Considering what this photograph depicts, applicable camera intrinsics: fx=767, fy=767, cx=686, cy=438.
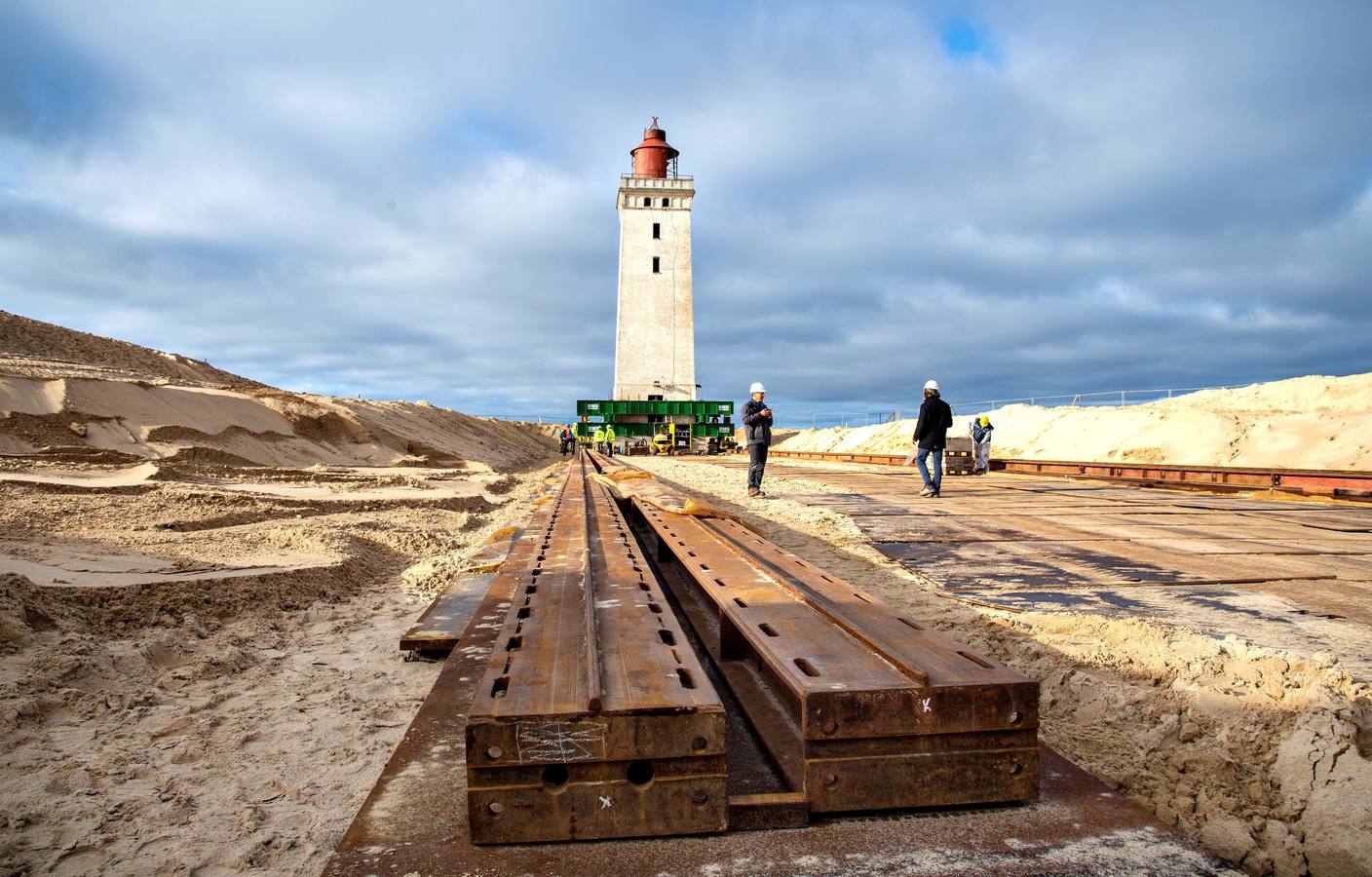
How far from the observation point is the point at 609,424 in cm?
2986

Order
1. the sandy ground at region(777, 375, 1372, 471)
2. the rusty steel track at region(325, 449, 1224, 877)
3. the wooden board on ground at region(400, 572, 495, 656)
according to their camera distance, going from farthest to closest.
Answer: the sandy ground at region(777, 375, 1372, 471) → the wooden board on ground at region(400, 572, 495, 656) → the rusty steel track at region(325, 449, 1224, 877)

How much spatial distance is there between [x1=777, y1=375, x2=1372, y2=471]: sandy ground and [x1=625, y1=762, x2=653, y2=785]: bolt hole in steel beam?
17914mm

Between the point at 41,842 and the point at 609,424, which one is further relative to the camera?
the point at 609,424

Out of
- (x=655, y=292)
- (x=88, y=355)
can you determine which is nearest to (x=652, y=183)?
(x=655, y=292)

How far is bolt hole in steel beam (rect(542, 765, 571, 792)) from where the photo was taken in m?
1.69

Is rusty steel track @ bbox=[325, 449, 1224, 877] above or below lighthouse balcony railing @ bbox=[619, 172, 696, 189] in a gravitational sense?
below

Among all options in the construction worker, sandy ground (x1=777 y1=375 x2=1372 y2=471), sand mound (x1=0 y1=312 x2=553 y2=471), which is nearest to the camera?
sand mound (x1=0 y1=312 x2=553 y2=471)

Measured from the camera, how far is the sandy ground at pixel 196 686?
6.70 ft

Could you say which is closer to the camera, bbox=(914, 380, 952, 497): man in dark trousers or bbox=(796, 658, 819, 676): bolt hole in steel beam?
bbox=(796, 658, 819, 676): bolt hole in steel beam

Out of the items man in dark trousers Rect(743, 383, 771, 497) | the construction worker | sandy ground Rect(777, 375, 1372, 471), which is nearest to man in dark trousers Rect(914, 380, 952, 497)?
man in dark trousers Rect(743, 383, 771, 497)

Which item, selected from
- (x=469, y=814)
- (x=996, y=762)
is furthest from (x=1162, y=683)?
(x=469, y=814)

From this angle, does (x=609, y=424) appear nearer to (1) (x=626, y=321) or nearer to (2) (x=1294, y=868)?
(1) (x=626, y=321)

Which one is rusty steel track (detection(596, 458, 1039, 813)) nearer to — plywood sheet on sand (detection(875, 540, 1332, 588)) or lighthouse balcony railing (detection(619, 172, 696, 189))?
plywood sheet on sand (detection(875, 540, 1332, 588))

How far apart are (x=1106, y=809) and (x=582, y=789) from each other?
1265 millimetres
